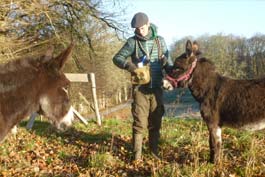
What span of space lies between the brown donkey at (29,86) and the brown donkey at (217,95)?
2.06 meters

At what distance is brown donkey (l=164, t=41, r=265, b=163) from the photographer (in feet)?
17.7

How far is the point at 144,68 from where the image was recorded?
5699 mm

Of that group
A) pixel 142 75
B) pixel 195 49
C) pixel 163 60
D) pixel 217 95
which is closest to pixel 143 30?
pixel 163 60

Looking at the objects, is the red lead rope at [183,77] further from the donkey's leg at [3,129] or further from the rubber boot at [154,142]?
the donkey's leg at [3,129]

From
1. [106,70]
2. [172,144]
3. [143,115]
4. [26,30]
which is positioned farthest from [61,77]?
[106,70]

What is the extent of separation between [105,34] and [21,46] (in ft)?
18.9

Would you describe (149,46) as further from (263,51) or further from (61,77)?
(263,51)

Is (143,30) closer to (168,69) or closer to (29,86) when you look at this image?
(168,69)

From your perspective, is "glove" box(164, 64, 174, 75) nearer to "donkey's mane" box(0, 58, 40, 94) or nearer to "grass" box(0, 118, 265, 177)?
"grass" box(0, 118, 265, 177)

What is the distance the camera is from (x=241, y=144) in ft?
21.0

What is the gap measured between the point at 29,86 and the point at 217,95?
2937 mm

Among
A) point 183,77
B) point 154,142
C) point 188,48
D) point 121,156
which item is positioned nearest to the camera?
point 188,48

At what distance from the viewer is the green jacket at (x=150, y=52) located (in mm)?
5848

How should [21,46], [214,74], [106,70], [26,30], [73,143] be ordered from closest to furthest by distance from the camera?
[214,74] < [73,143] < [21,46] < [26,30] < [106,70]
